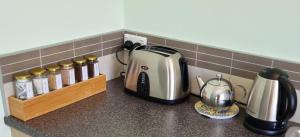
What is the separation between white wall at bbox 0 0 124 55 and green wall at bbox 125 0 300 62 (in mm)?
167

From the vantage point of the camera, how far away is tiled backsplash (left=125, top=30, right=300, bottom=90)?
1287 millimetres

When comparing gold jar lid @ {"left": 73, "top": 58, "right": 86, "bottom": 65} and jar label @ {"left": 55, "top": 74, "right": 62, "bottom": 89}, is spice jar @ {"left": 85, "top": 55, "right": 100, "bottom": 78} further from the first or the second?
jar label @ {"left": 55, "top": 74, "right": 62, "bottom": 89}

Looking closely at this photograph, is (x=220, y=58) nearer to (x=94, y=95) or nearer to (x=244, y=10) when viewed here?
(x=244, y=10)

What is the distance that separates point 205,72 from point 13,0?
0.86m

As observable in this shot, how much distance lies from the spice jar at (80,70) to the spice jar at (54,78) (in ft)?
0.32

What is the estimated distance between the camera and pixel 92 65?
60.9 inches

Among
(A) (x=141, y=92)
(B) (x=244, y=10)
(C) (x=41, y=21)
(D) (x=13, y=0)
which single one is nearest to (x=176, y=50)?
(A) (x=141, y=92)

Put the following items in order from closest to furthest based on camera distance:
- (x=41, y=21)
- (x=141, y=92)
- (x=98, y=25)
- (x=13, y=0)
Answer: (x=13, y=0) → (x=41, y=21) → (x=141, y=92) → (x=98, y=25)

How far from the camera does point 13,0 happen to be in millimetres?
1263

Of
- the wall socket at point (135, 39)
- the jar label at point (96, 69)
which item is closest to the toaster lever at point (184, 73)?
the wall socket at point (135, 39)

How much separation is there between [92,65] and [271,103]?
80cm

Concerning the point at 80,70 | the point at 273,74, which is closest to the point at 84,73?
the point at 80,70

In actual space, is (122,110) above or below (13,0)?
below

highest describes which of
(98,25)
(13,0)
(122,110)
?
(13,0)
